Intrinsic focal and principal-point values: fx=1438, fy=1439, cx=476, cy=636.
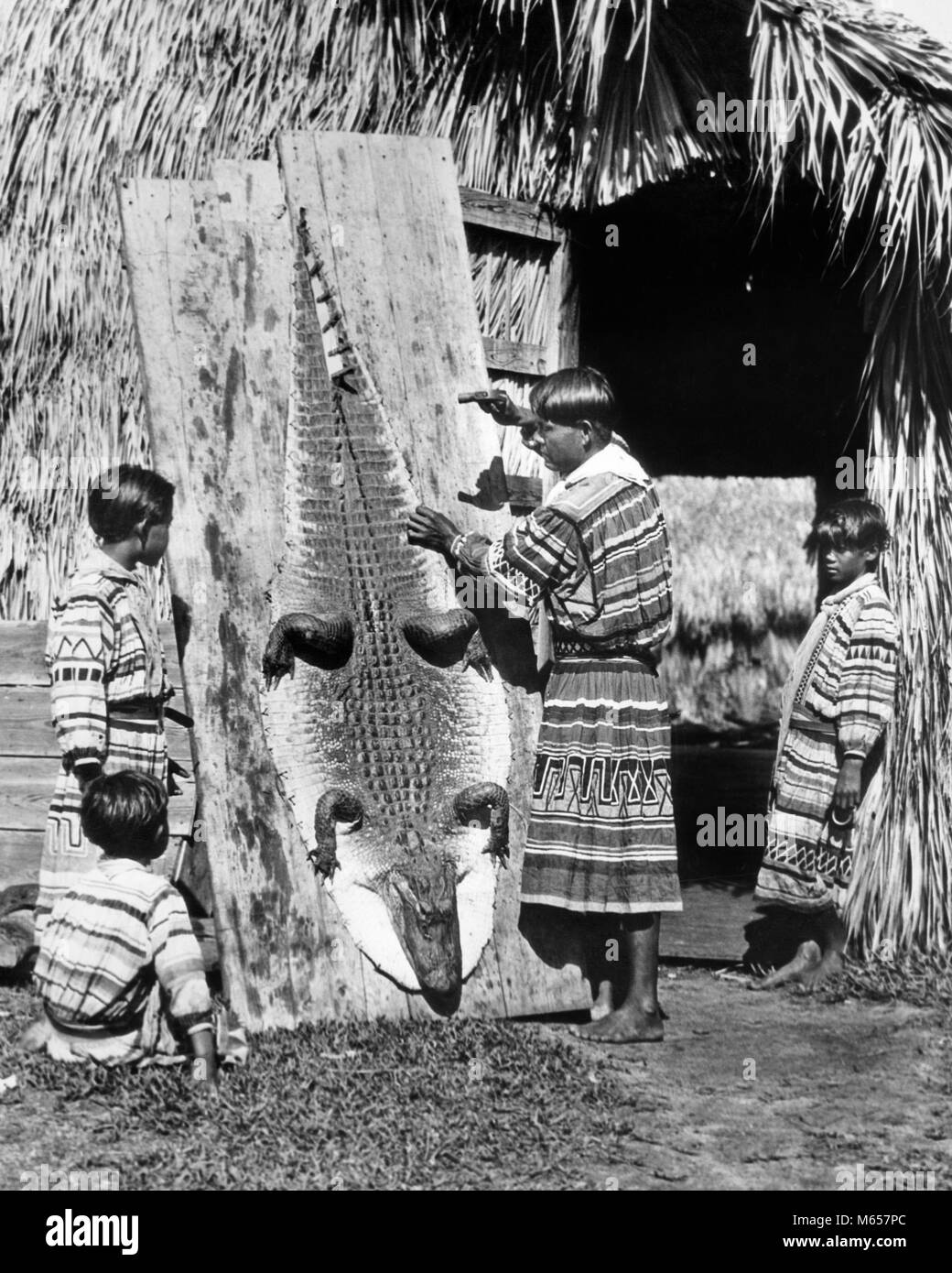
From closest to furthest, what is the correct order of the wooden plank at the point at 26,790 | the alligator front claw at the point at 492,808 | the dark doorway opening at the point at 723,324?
the alligator front claw at the point at 492,808, the wooden plank at the point at 26,790, the dark doorway opening at the point at 723,324

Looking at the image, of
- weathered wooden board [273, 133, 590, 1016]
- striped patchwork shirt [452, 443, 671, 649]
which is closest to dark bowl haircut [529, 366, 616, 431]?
striped patchwork shirt [452, 443, 671, 649]

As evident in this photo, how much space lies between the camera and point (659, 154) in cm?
487

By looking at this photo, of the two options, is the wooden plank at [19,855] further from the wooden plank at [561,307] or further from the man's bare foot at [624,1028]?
the wooden plank at [561,307]

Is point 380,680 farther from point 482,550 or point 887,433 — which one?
point 887,433

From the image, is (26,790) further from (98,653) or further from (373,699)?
(373,699)

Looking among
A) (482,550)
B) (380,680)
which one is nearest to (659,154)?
(482,550)

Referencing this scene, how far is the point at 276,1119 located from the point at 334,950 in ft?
2.22

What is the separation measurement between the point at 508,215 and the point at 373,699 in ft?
6.04

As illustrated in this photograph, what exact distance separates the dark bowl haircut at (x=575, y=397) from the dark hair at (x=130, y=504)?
43.4 inches

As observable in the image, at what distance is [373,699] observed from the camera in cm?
422

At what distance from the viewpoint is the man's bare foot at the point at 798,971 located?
4.78 m

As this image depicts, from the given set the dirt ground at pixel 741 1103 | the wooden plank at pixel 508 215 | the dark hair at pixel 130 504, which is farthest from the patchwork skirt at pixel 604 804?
the wooden plank at pixel 508 215

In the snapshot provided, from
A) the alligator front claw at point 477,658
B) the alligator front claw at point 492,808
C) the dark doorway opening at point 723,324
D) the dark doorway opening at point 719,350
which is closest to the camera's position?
the alligator front claw at point 492,808

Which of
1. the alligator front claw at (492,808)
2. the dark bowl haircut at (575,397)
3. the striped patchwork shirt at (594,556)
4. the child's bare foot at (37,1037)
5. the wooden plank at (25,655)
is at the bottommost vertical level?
the child's bare foot at (37,1037)
